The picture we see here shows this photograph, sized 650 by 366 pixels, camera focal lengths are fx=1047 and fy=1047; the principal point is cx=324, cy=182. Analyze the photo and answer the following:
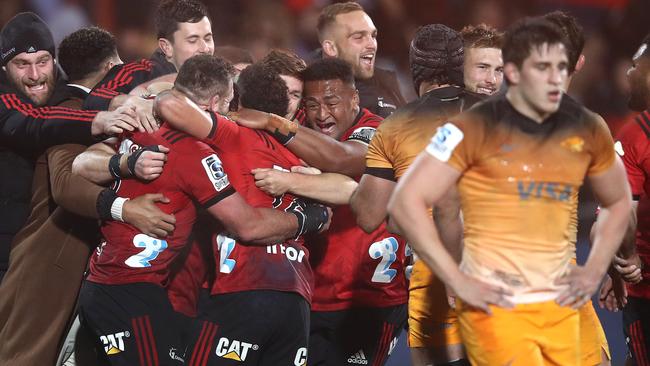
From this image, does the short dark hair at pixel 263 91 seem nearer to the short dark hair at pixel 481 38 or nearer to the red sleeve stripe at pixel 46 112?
the red sleeve stripe at pixel 46 112

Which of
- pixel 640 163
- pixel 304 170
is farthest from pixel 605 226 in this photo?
pixel 304 170

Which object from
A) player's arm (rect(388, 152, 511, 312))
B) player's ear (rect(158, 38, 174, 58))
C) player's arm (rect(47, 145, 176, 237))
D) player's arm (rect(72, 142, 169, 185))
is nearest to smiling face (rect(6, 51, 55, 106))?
player's arm (rect(47, 145, 176, 237))

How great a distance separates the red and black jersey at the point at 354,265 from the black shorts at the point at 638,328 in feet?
4.40

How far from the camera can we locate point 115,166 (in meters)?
5.37

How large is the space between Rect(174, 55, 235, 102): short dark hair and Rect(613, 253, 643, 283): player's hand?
93.3 inches

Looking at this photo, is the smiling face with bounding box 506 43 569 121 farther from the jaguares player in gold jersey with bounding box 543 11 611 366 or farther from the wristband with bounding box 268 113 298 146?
the wristband with bounding box 268 113 298 146

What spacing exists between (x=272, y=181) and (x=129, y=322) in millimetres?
1002

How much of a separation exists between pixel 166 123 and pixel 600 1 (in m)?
7.72

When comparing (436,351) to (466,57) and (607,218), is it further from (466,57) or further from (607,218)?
(466,57)

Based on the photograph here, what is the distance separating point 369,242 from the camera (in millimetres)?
6105

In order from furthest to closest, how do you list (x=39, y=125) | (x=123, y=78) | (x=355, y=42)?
(x=355, y=42) < (x=123, y=78) < (x=39, y=125)

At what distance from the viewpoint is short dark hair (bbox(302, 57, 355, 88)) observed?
237 inches

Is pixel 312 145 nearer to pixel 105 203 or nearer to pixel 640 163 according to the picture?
pixel 105 203

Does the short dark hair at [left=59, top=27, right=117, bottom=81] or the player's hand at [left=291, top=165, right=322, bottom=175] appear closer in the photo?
the player's hand at [left=291, top=165, right=322, bottom=175]
